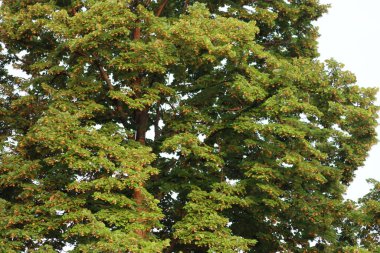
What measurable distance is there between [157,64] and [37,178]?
470cm

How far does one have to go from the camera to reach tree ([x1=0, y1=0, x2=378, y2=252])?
13.4 m

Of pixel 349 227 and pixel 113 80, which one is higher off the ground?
pixel 113 80

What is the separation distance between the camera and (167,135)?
17.0 metres

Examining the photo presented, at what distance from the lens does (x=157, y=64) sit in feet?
48.4

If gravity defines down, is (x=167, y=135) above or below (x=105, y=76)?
below

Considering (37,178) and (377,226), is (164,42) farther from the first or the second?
(377,226)

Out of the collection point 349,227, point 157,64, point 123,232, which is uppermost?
point 157,64

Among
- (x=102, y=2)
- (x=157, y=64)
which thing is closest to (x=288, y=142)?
(x=157, y=64)

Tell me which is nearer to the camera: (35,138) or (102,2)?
(35,138)

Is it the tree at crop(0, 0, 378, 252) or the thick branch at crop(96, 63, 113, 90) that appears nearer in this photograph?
the tree at crop(0, 0, 378, 252)

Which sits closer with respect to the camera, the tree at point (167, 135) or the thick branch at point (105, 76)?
the tree at point (167, 135)

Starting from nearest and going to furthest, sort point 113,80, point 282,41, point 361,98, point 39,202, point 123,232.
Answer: point 123,232 < point 39,202 < point 361,98 < point 113,80 < point 282,41

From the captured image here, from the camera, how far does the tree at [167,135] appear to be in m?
13.4

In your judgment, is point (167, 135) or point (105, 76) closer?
point (105, 76)
